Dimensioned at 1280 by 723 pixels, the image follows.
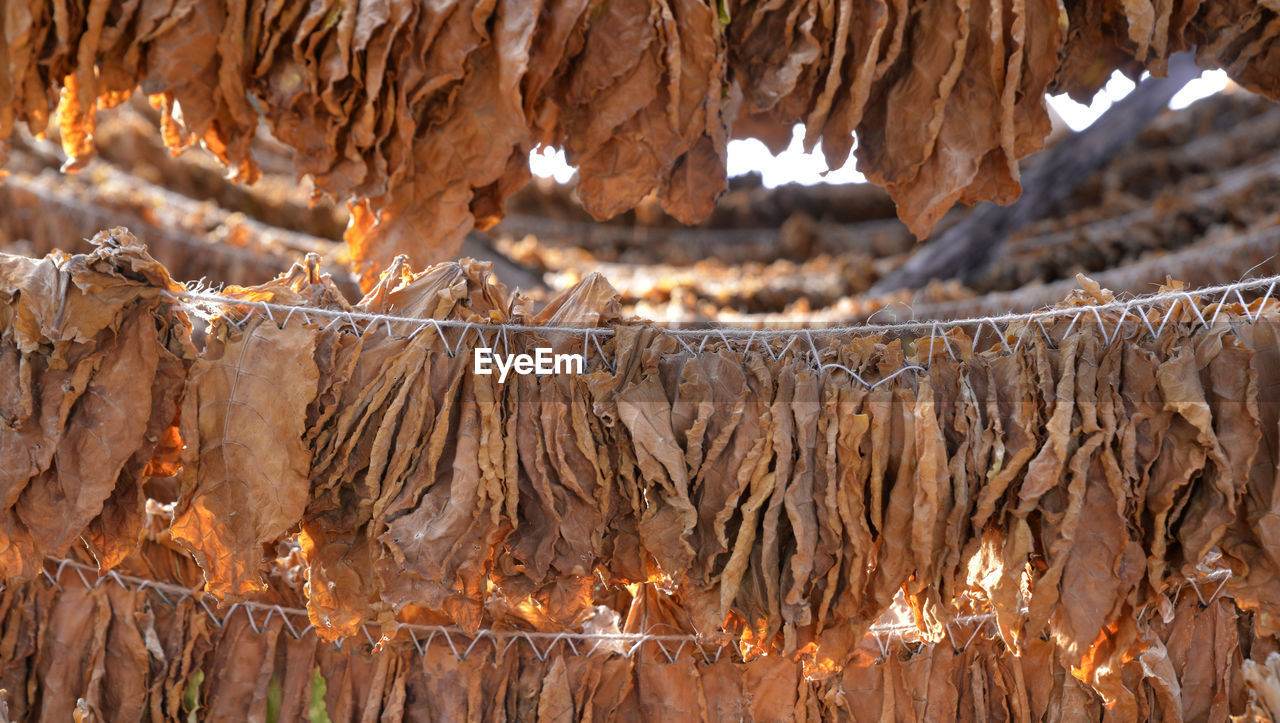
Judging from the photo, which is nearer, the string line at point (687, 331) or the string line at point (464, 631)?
the string line at point (687, 331)

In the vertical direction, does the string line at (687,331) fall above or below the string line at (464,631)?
above

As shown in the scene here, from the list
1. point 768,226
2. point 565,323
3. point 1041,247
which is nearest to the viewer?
point 565,323

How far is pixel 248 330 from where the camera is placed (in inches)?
101

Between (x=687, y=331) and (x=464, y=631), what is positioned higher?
(x=687, y=331)

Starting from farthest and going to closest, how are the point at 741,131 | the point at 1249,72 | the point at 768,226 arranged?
the point at 768,226 → the point at 741,131 → the point at 1249,72

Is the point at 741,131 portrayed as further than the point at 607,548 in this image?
Yes

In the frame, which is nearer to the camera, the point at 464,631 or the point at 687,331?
the point at 687,331

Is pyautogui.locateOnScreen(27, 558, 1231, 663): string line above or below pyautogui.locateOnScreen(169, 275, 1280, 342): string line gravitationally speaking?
below

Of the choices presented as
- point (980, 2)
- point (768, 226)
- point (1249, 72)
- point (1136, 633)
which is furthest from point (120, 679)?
point (768, 226)


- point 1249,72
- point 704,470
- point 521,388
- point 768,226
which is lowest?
point 704,470

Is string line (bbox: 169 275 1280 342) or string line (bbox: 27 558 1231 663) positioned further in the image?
string line (bbox: 27 558 1231 663)

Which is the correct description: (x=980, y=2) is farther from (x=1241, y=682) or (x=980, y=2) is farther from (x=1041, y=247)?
(x=1041, y=247)

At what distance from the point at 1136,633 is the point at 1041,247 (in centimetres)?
→ 563

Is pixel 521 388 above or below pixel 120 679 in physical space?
above
